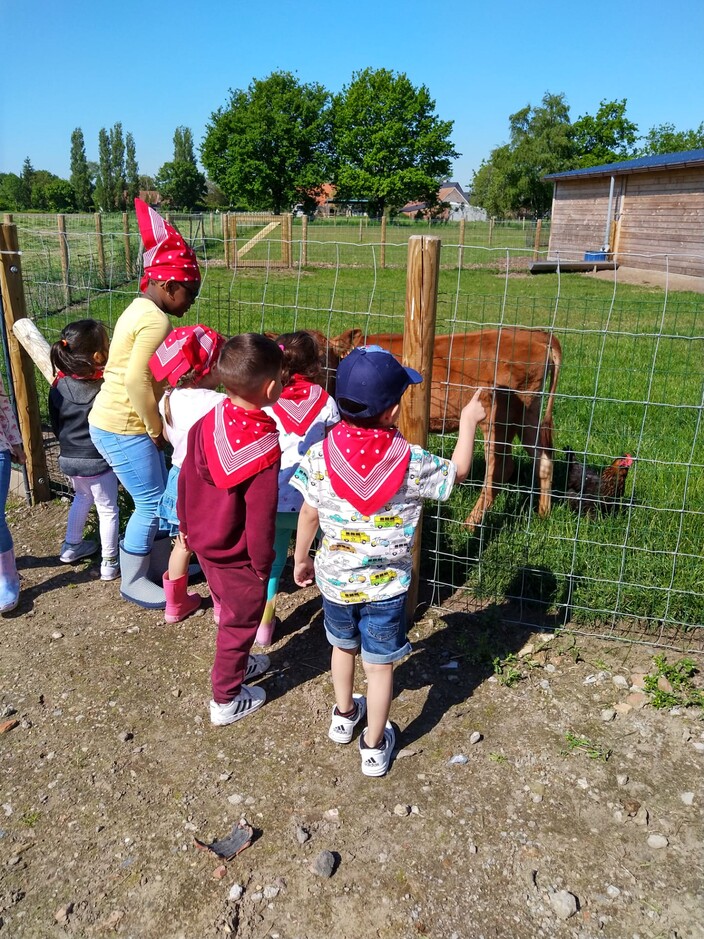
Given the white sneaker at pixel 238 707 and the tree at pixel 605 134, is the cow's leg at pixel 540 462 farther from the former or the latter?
the tree at pixel 605 134

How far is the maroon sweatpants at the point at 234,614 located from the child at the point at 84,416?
1488 mm

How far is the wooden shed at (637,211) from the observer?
21625mm

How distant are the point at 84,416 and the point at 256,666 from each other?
1769 mm

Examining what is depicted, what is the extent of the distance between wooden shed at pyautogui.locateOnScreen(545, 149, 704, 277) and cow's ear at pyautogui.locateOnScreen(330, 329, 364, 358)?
16451mm

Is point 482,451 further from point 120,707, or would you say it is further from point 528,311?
point 528,311

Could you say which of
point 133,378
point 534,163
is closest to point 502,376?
point 133,378

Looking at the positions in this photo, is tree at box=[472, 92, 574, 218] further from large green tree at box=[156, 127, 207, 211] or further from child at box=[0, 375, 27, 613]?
child at box=[0, 375, 27, 613]

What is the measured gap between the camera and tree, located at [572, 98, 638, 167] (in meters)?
61.7

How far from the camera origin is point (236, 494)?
2816 millimetres

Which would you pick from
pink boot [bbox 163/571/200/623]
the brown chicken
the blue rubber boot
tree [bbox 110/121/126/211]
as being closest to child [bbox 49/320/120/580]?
the blue rubber boot

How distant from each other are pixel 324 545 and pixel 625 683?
1.69 m

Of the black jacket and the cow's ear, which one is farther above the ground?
the cow's ear

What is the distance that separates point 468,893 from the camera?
2.34 m

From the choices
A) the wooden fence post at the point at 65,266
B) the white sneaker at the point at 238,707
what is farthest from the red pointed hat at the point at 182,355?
the wooden fence post at the point at 65,266
